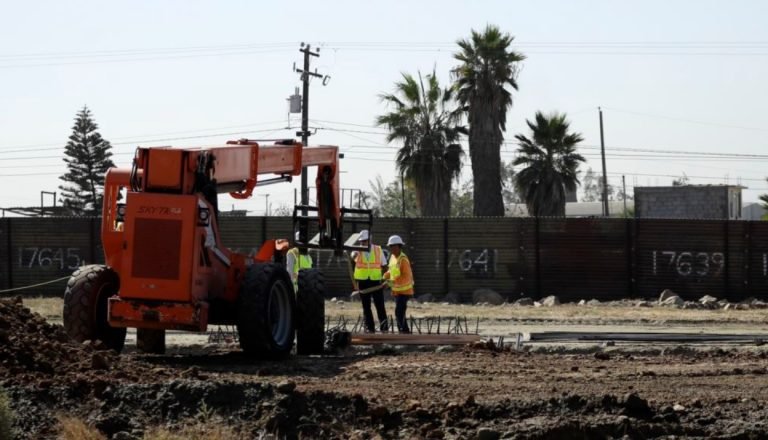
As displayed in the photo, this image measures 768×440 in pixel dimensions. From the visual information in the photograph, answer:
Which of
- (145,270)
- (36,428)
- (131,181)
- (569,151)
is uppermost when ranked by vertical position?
(569,151)

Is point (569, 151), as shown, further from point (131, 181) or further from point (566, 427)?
point (566, 427)

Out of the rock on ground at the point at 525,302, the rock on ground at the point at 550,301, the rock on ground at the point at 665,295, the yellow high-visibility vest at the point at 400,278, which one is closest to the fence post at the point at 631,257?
the rock on ground at the point at 665,295

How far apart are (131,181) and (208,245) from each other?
1265 millimetres

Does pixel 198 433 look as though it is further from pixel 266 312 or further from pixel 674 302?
pixel 674 302

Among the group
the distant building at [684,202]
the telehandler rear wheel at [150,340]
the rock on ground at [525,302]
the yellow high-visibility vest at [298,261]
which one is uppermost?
the distant building at [684,202]

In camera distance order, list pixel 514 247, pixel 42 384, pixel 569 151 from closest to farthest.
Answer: pixel 42 384 < pixel 514 247 < pixel 569 151

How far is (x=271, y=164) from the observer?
18766 mm

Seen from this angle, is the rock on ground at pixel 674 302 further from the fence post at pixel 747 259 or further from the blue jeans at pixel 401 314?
the blue jeans at pixel 401 314

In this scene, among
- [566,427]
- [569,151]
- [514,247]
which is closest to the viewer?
[566,427]

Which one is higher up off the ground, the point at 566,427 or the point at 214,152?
the point at 214,152

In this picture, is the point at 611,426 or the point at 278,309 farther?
the point at 278,309

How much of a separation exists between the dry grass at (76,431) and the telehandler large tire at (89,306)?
229 inches

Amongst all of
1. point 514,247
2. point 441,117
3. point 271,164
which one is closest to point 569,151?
point 441,117

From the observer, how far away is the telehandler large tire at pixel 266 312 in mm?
16609
